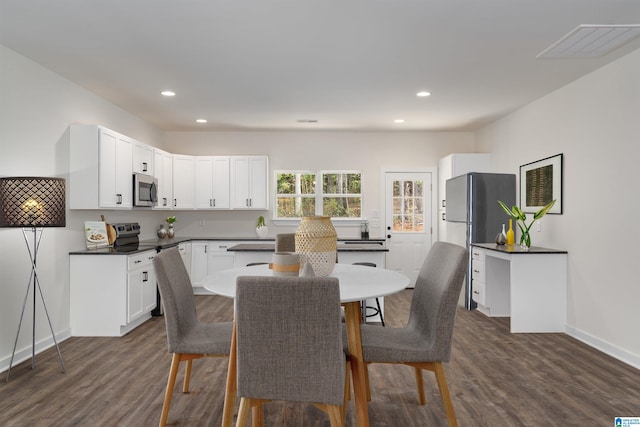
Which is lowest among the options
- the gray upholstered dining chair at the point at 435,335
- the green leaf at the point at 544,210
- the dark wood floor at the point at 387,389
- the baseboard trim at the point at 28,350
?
the dark wood floor at the point at 387,389

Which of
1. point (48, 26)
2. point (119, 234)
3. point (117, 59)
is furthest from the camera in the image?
point (119, 234)

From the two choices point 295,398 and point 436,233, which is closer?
point 295,398

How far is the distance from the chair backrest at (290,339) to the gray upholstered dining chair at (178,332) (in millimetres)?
552

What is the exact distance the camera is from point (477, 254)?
4852 mm

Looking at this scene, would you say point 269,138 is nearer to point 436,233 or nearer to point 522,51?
point 436,233

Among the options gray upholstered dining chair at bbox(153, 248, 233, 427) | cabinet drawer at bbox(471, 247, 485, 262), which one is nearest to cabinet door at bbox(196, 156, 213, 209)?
cabinet drawer at bbox(471, 247, 485, 262)

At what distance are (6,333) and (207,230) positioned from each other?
363 cm

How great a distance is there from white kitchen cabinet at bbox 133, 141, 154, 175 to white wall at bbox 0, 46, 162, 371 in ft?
1.89

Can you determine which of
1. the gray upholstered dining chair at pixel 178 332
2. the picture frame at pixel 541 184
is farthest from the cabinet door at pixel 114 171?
the picture frame at pixel 541 184

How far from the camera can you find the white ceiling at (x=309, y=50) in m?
2.67

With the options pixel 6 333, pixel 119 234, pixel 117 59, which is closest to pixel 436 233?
pixel 119 234

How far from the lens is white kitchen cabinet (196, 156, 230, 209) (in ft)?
21.2

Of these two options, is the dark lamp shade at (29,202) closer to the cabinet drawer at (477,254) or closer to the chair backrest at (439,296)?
the chair backrest at (439,296)

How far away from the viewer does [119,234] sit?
15.5 ft
